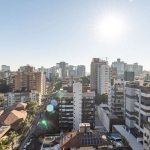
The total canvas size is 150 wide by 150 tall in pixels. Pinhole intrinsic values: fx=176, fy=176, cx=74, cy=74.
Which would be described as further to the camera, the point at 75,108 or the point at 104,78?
the point at 104,78

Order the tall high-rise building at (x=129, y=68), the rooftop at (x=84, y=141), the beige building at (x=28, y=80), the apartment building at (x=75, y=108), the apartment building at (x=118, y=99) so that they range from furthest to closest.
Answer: the tall high-rise building at (x=129, y=68)
the beige building at (x=28, y=80)
the apartment building at (x=118, y=99)
the apartment building at (x=75, y=108)
the rooftop at (x=84, y=141)

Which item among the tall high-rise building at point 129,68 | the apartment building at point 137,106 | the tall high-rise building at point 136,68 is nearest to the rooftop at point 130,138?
the apartment building at point 137,106

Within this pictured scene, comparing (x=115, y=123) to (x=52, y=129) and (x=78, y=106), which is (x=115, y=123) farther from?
(x=52, y=129)

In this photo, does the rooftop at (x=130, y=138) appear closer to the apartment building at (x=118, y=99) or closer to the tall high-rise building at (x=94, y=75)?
the apartment building at (x=118, y=99)

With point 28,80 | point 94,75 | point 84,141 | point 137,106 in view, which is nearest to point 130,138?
point 137,106

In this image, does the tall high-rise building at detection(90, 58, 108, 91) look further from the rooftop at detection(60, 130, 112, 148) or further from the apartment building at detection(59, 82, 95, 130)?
the rooftop at detection(60, 130, 112, 148)

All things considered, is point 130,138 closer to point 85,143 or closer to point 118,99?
point 85,143
